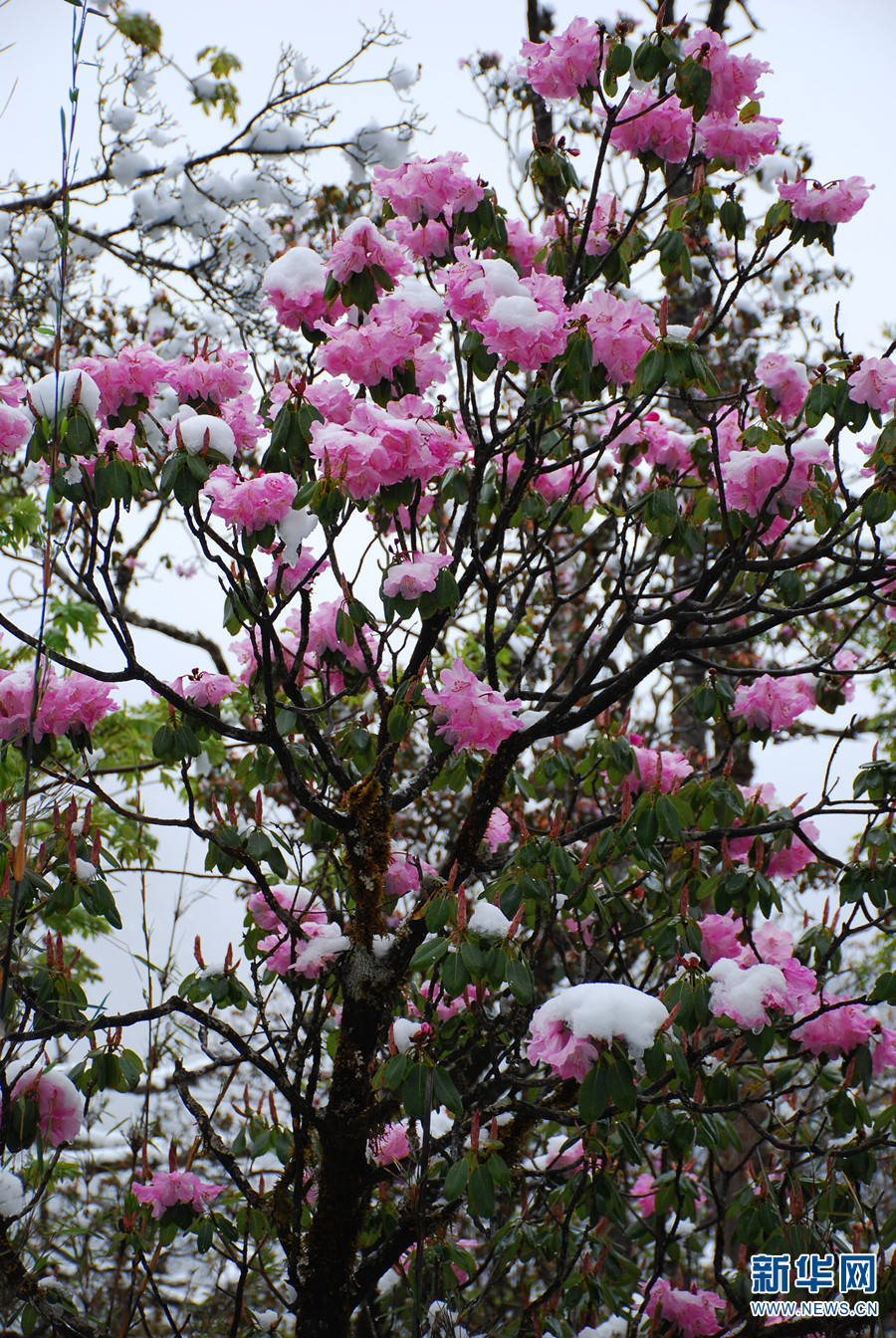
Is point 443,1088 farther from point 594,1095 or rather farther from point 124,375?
point 124,375

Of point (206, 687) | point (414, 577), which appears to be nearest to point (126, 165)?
point (206, 687)

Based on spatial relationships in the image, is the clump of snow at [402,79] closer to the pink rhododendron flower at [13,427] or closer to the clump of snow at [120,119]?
the clump of snow at [120,119]

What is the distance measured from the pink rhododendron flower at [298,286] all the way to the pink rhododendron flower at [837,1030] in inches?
67.7

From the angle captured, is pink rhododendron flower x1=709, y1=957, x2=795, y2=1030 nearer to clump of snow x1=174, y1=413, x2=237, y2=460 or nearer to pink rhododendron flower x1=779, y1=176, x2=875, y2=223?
clump of snow x1=174, y1=413, x2=237, y2=460

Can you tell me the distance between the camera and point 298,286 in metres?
1.86

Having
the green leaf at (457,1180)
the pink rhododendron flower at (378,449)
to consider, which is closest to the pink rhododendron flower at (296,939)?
the green leaf at (457,1180)

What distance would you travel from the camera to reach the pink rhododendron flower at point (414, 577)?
164 centimetres

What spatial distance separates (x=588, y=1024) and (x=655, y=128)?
1.86m

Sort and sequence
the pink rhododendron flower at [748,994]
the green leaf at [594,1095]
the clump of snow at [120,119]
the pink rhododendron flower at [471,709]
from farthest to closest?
the clump of snow at [120,119]
the pink rhododendron flower at [471,709]
the pink rhododendron flower at [748,994]
the green leaf at [594,1095]

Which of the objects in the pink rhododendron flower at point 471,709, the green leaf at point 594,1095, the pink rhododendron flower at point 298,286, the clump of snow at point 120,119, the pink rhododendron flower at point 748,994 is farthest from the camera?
the clump of snow at point 120,119

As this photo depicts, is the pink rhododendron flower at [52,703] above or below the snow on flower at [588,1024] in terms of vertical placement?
above

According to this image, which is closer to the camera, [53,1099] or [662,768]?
[53,1099]

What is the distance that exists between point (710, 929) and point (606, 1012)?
901mm

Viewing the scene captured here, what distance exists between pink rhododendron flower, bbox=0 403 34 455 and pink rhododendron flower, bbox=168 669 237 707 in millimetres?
605
